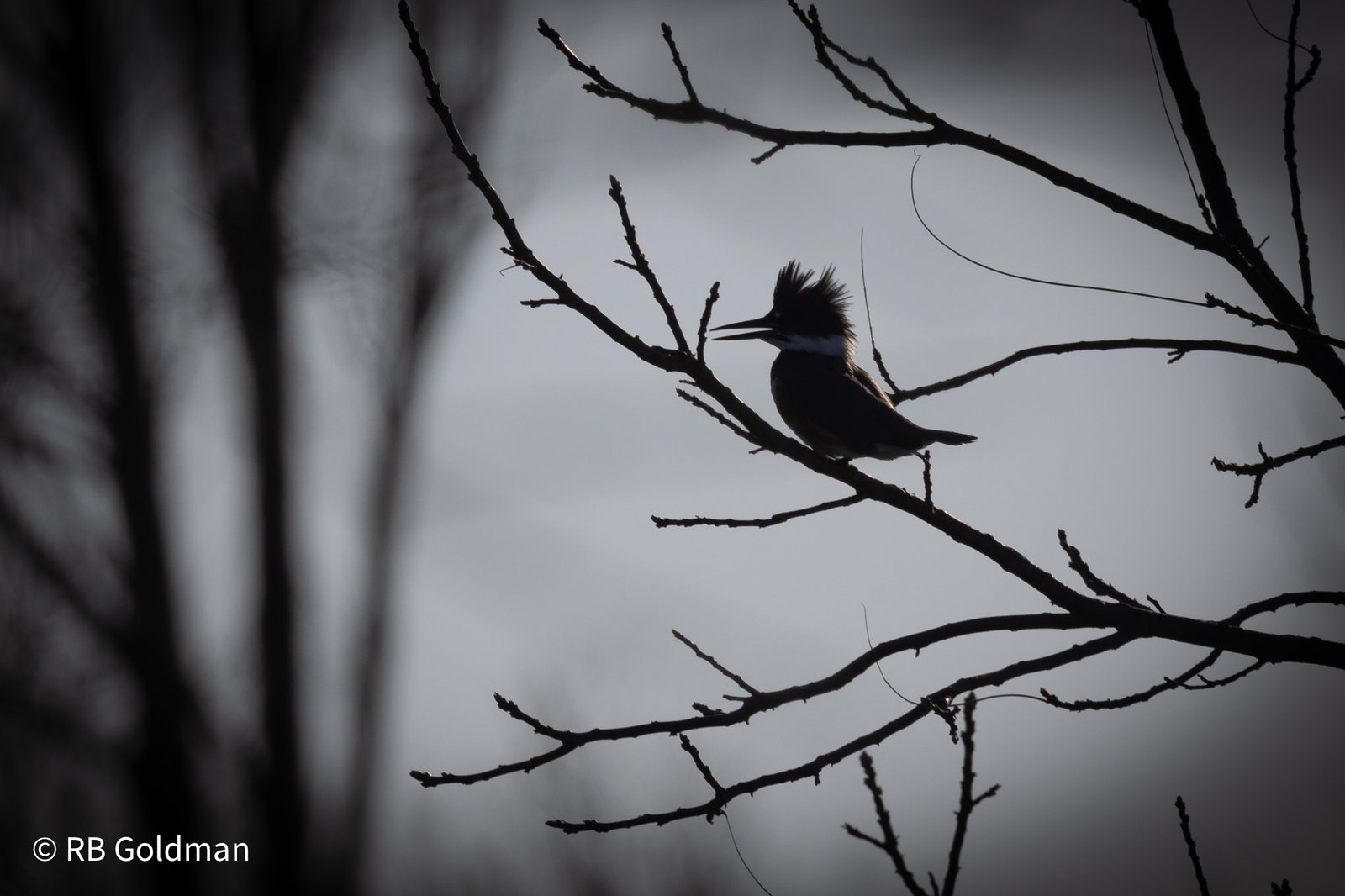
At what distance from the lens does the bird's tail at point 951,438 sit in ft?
13.5

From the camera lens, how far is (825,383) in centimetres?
466

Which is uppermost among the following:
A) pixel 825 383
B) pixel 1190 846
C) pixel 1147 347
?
pixel 825 383

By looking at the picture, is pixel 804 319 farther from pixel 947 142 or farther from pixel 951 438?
pixel 947 142

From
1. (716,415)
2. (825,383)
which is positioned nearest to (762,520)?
(716,415)

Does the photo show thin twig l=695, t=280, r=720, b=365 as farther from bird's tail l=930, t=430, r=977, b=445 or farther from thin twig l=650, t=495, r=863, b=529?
bird's tail l=930, t=430, r=977, b=445

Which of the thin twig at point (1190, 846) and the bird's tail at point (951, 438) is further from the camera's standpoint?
the bird's tail at point (951, 438)

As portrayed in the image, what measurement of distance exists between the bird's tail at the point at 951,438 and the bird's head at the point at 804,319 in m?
1.02

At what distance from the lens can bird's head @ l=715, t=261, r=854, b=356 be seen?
206 inches

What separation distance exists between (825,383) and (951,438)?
706 mm

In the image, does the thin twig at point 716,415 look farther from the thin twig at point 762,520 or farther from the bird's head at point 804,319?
the bird's head at point 804,319

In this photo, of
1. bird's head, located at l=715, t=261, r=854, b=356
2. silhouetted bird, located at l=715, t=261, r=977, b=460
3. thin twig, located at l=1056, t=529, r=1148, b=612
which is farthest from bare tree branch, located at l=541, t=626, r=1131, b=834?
bird's head, located at l=715, t=261, r=854, b=356

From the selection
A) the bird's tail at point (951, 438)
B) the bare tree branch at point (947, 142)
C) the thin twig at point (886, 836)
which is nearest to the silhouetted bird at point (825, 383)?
the bird's tail at point (951, 438)

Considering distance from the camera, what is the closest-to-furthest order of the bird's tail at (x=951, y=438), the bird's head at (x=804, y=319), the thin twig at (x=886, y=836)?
the thin twig at (x=886, y=836)
the bird's tail at (x=951, y=438)
the bird's head at (x=804, y=319)

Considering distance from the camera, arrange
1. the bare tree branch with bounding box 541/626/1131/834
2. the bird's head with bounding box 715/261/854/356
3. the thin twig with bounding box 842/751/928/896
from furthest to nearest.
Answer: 1. the bird's head with bounding box 715/261/854/356
2. the bare tree branch with bounding box 541/626/1131/834
3. the thin twig with bounding box 842/751/928/896
